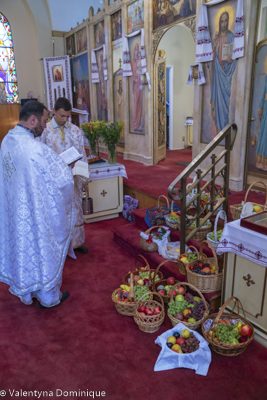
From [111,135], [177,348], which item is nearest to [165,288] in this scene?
[177,348]

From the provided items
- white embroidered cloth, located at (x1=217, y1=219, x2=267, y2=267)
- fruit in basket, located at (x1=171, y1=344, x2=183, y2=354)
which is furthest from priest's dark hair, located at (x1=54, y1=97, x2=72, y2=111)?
fruit in basket, located at (x1=171, y1=344, x2=183, y2=354)

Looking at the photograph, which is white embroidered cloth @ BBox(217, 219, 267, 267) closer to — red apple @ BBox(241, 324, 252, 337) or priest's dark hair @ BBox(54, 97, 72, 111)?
red apple @ BBox(241, 324, 252, 337)

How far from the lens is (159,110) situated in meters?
8.73

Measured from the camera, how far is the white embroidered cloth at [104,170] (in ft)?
19.3

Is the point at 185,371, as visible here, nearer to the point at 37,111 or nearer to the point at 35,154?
the point at 35,154

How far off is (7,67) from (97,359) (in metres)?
13.6

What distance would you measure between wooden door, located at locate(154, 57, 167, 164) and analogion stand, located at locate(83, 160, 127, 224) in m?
2.67

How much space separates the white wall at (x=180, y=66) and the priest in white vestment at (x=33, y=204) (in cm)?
907

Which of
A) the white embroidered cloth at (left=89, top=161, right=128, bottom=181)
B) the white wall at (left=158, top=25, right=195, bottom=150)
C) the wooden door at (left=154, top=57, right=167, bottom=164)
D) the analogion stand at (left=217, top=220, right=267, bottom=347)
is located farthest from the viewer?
the white wall at (left=158, top=25, right=195, bottom=150)

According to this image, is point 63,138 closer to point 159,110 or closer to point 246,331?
point 246,331

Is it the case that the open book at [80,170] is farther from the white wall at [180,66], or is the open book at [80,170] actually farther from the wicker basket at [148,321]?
the white wall at [180,66]

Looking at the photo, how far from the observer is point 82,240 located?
4.82 m

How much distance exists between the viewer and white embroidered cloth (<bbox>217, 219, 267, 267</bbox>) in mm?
2668

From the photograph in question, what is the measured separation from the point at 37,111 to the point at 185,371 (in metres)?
2.60
